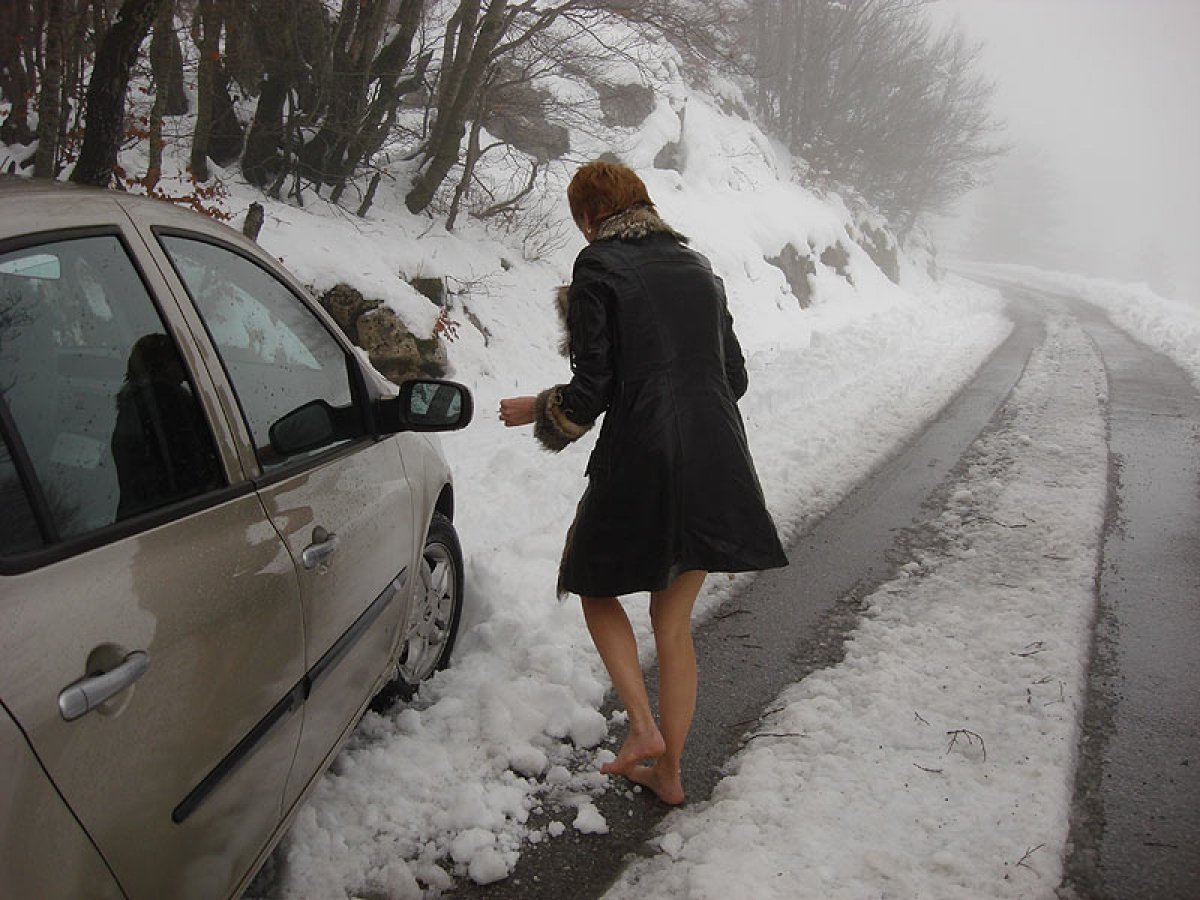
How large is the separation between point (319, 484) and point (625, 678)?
1.19 metres

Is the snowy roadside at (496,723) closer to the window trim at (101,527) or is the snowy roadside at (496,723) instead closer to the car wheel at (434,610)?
the car wheel at (434,610)

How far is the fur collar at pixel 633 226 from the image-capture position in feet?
7.72

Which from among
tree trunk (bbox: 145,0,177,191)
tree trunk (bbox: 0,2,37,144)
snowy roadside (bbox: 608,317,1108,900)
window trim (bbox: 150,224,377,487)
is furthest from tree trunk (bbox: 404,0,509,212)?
window trim (bbox: 150,224,377,487)

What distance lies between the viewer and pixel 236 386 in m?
1.88

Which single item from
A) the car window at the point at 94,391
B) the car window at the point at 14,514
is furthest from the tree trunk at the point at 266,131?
the car window at the point at 14,514

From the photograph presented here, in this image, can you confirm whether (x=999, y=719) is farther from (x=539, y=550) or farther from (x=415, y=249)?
(x=415, y=249)

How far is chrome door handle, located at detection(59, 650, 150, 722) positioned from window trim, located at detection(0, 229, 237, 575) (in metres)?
0.19

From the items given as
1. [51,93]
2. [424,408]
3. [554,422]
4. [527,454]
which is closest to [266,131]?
[51,93]

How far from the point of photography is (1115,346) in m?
14.9

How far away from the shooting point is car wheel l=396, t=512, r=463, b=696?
9.78 ft

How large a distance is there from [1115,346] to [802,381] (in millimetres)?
9804

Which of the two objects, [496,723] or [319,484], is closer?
[319,484]

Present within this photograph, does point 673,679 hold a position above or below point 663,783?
above

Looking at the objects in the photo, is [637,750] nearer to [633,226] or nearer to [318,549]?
[318,549]
